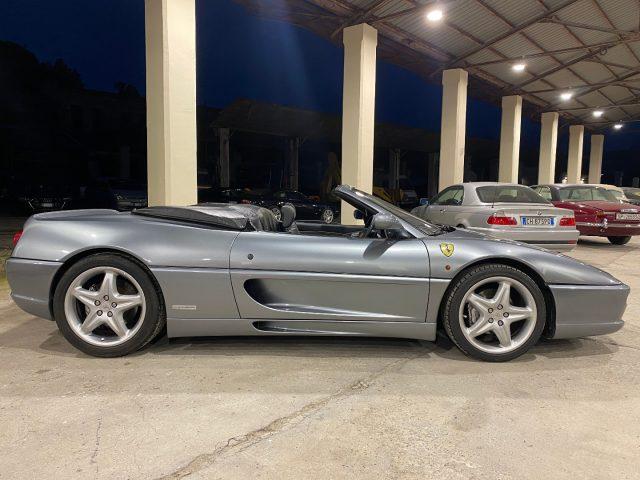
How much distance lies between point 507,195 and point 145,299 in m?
5.84

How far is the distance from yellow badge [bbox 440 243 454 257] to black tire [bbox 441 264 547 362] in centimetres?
17

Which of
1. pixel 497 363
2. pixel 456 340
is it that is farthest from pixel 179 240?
pixel 497 363

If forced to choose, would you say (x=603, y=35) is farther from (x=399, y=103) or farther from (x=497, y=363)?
(x=399, y=103)

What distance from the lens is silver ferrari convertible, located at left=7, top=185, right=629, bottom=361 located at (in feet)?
9.55

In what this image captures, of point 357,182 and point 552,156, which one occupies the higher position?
point 552,156

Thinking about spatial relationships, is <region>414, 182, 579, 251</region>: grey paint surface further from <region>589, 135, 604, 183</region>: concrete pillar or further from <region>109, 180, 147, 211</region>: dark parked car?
<region>589, 135, 604, 183</region>: concrete pillar

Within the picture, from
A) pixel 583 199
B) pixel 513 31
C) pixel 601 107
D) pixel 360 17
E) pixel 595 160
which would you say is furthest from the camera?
pixel 595 160

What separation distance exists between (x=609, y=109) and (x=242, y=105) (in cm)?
1826

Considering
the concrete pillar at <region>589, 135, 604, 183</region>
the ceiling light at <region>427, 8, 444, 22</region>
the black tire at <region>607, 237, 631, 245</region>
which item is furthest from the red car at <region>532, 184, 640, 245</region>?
the concrete pillar at <region>589, 135, 604, 183</region>

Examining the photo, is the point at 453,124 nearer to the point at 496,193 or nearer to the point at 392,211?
the point at 496,193

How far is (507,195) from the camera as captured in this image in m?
6.96

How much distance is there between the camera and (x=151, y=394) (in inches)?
96.7

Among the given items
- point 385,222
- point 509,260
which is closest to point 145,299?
point 385,222

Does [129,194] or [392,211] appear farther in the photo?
[129,194]
